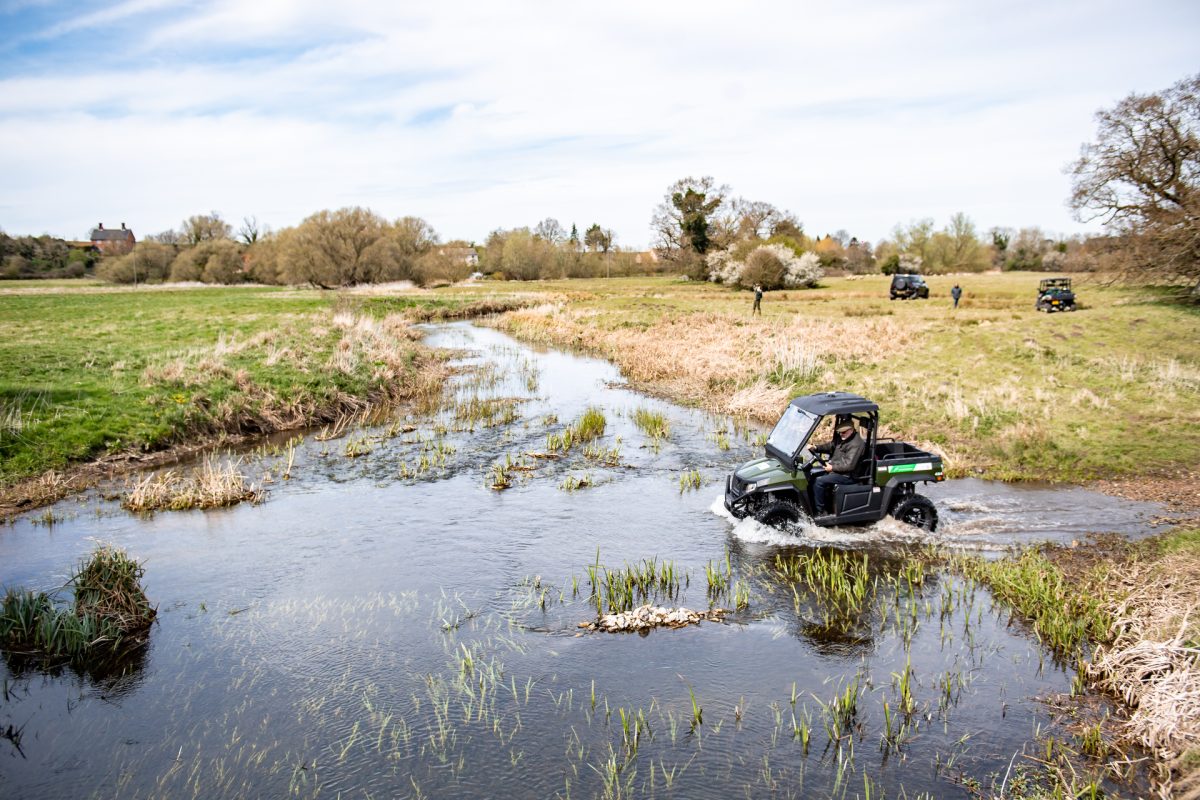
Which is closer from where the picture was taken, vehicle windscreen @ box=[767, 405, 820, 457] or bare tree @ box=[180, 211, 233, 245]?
vehicle windscreen @ box=[767, 405, 820, 457]

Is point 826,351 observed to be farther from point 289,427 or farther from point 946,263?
point 946,263

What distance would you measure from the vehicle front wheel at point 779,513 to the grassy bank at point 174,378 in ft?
54.1

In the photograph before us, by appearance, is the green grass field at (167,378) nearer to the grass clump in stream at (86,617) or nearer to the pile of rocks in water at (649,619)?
the grass clump in stream at (86,617)

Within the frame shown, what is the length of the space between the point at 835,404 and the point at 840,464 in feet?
4.02

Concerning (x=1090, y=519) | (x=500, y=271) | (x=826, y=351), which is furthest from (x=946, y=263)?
(x=1090, y=519)

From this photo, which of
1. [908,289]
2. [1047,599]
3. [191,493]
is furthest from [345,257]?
[1047,599]

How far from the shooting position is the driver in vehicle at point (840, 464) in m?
12.4

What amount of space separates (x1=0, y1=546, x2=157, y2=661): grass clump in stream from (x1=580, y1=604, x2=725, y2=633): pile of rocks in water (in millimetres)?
6722

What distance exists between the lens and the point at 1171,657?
26.3 ft

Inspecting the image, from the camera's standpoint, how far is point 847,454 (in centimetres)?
1246

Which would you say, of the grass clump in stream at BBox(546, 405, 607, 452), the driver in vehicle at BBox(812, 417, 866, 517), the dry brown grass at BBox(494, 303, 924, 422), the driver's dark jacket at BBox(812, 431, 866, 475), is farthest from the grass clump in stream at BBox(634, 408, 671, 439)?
the driver's dark jacket at BBox(812, 431, 866, 475)

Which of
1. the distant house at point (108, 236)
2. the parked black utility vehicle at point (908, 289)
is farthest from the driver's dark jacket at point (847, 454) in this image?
the distant house at point (108, 236)

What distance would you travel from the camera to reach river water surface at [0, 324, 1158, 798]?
296 inches

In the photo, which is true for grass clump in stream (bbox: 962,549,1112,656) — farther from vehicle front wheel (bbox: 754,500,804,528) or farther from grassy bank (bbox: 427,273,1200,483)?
grassy bank (bbox: 427,273,1200,483)
